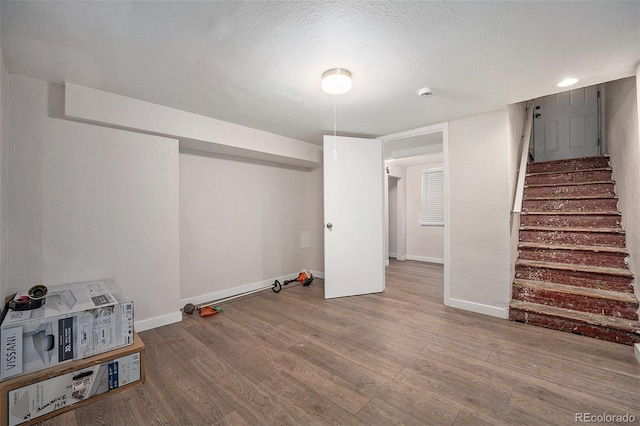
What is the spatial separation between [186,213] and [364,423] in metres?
2.81

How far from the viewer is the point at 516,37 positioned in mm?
1539

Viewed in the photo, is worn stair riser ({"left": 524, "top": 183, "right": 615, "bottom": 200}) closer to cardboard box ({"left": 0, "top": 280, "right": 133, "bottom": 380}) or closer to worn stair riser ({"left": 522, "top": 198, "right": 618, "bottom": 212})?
worn stair riser ({"left": 522, "top": 198, "right": 618, "bottom": 212})

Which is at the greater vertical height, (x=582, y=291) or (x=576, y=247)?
(x=576, y=247)

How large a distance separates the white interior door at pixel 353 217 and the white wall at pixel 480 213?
3.08 feet

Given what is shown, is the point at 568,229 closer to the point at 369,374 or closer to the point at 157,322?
the point at 369,374

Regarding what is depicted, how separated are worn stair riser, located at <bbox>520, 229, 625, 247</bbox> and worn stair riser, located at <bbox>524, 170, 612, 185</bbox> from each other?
93 cm

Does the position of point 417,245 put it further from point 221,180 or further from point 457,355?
point 221,180

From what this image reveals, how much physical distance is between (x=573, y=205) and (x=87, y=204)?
5.32 meters

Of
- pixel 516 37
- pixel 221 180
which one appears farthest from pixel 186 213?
pixel 516 37

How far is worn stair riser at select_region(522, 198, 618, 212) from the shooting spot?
288 cm

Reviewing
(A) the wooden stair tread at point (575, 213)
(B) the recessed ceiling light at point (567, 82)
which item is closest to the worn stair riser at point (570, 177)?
(A) the wooden stair tread at point (575, 213)

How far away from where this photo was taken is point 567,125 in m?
4.36

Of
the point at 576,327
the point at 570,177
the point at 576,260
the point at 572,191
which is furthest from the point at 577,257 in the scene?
the point at 570,177

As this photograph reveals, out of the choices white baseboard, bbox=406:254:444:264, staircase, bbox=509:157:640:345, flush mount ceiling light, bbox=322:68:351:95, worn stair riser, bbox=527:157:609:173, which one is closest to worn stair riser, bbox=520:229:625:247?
staircase, bbox=509:157:640:345
